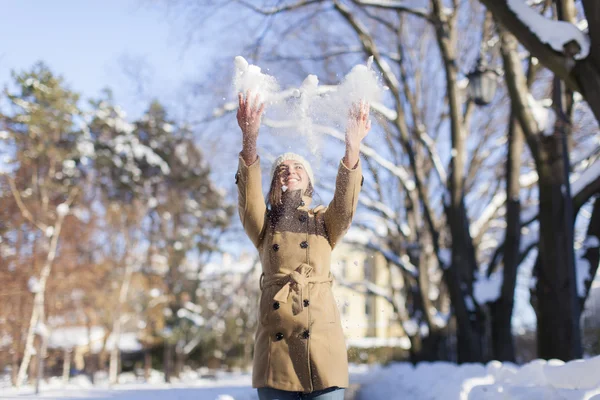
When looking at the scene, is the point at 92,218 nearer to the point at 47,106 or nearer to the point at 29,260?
the point at 29,260

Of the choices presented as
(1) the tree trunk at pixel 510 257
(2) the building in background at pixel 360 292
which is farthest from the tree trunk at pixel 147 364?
(1) the tree trunk at pixel 510 257

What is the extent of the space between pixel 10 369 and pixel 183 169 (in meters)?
9.71

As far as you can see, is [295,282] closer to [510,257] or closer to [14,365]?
[510,257]

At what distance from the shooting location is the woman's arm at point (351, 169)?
2.54 m

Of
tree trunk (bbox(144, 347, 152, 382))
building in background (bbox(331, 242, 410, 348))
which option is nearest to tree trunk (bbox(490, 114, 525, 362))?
building in background (bbox(331, 242, 410, 348))

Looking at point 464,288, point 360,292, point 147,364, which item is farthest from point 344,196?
point 147,364

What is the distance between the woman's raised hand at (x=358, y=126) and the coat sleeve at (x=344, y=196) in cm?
9

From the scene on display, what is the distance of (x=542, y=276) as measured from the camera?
7137mm

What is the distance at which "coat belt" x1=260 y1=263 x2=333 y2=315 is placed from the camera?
2469 mm

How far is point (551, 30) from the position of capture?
5070 mm

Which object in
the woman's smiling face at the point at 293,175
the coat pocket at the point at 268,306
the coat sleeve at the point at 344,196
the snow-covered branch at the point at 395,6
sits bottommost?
the coat pocket at the point at 268,306

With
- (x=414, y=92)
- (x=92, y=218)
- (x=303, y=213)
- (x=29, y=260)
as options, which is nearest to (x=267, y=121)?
(x=303, y=213)

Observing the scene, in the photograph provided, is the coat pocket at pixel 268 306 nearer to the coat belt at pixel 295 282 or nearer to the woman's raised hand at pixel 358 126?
the coat belt at pixel 295 282

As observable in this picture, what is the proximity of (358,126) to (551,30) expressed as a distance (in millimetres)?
3345
